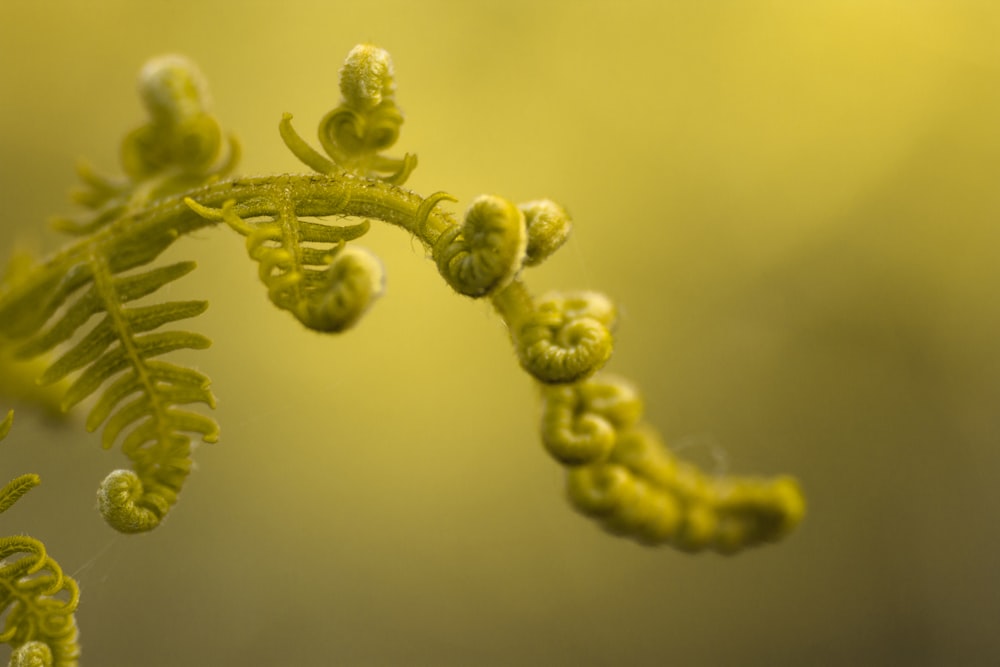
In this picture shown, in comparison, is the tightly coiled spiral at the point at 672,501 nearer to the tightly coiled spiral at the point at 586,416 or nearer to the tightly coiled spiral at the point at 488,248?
the tightly coiled spiral at the point at 586,416

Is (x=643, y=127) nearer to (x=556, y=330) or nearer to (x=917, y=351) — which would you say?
(x=917, y=351)

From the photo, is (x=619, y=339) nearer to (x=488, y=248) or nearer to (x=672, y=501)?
(x=672, y=501)

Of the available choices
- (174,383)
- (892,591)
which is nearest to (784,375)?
(892,591)

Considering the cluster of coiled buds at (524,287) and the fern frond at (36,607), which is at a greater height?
the cluster of coiled buds at (524,287)

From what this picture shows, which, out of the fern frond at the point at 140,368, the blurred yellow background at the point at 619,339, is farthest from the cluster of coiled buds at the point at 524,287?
the blurred yellow background at the point at 619,339

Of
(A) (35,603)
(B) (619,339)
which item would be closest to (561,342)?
(A) (35,603)

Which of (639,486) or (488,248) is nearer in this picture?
(488,248)

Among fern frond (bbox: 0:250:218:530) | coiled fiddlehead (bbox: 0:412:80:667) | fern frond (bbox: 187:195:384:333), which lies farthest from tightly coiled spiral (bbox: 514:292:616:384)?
coiled fiddlehead (bbox: 0:412:80:667)
